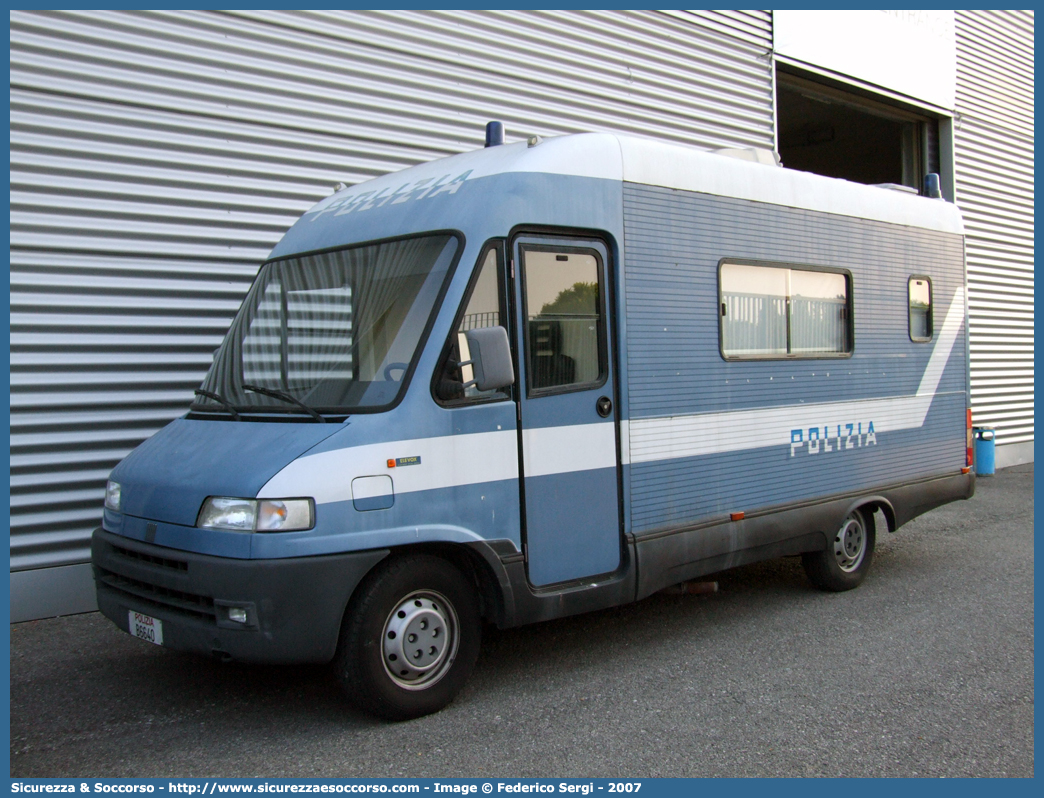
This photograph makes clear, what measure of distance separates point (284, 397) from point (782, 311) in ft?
11.6

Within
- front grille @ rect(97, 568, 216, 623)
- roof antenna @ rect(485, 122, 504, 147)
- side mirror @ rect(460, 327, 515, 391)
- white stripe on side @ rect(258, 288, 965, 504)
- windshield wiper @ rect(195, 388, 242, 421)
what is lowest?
front grille @ rect(97, 568, 216, 623)

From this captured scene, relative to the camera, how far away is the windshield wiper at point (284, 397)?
176 inches

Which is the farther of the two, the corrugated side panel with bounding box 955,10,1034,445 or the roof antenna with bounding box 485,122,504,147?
the corrugated side panel with bounding box 955,10,1034,445

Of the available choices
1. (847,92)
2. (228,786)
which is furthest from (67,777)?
(847,92)

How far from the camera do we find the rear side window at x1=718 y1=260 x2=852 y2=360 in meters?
6.09

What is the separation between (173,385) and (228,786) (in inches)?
156

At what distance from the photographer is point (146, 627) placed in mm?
4496

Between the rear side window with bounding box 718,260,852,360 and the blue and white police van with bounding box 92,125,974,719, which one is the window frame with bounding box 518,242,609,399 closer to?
the blue and white police van with bounding box 92,125,974,719

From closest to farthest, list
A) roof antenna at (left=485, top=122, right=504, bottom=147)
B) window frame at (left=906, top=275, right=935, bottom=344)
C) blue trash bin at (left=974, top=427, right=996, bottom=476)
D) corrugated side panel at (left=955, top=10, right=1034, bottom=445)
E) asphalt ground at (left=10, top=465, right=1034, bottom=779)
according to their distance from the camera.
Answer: asphalt ground at (left=10, top=465, right=1034, bottom=779) → roof antenna at (left=485, top=122, right=504, bottom=147) → window frame at (left=906, top=275, right=935, bottom=344) → blue trash bin at (left=974, top=427, right=996, bottom=476) → corrugated side panel at (left=955, top=10, right=1034, bottom=445)

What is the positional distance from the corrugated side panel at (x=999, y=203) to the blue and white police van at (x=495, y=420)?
353 inches

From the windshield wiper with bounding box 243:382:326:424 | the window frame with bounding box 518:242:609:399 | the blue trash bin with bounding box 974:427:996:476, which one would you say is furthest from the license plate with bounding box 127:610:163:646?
the blue trash bin with bounding box 974:427:996:476

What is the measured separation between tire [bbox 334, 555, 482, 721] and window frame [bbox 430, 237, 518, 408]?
80 cm

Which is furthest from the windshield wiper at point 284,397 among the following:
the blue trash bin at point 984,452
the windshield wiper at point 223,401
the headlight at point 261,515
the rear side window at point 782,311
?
the blue trash bin at point 984,452

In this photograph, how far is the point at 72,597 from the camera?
659cm
